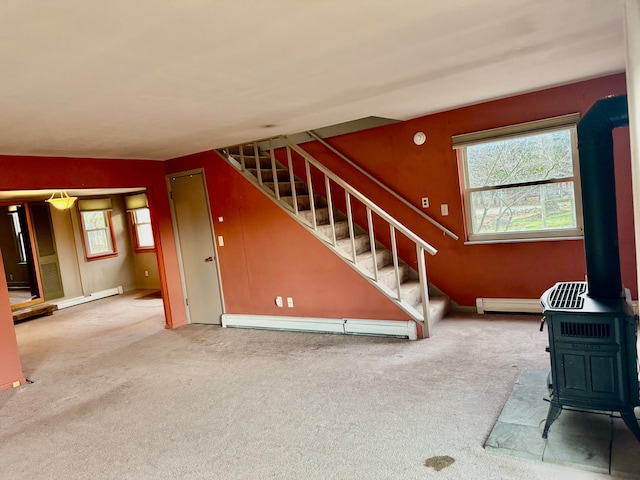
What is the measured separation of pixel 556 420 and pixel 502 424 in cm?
30

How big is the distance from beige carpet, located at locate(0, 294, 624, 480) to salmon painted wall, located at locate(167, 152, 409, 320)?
1.20ft

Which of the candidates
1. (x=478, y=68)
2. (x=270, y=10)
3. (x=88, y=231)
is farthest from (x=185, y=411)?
(x=88, y=231)

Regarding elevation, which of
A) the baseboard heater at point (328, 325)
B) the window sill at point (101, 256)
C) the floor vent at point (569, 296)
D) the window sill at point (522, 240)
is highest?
the window sill at point (101, 256)

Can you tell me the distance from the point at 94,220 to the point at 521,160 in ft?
26.5

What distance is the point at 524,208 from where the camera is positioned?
170 inches

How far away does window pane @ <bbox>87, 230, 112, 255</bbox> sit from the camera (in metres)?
8.62

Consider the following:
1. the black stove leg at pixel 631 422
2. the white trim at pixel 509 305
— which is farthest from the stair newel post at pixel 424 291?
the black stove leg at pixel 631 422

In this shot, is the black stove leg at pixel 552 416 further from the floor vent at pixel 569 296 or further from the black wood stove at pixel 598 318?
the floor vent at pixel 569 296

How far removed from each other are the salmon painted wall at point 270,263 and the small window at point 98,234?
4.04 meters

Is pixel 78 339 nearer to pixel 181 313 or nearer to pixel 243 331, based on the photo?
pixel 181 313

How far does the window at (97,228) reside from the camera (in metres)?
8.44

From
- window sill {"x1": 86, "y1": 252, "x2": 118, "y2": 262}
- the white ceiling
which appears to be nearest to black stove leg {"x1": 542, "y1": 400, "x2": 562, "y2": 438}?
the white ceiling

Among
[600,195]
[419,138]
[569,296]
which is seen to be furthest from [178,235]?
[600,195]

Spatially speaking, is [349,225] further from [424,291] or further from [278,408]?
[278,408]
